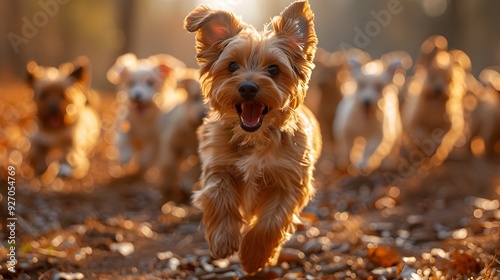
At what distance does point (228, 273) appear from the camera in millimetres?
5027

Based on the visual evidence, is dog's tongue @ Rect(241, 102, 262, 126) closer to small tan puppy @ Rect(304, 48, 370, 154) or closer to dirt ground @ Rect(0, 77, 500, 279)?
dirt ground @ Rect(0, 77, 500, 279)

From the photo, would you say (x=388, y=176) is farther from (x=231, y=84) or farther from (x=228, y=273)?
(x=231, y=84)

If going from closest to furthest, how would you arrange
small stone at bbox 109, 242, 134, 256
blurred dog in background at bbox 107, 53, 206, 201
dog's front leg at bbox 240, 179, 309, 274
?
dog's front leg at bbox 240, 179, 309, 274
small stone at bbox 109, 242, 134, 256
blurred dog in background at bbox 107, 53, 206, 201

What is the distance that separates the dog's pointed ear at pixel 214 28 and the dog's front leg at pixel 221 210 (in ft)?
3.10

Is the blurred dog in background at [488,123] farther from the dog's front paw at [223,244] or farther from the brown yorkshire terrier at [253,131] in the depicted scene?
the dog's front paw at [223,244]

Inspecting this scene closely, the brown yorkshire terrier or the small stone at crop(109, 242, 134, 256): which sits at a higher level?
the brown yorkshire terrier

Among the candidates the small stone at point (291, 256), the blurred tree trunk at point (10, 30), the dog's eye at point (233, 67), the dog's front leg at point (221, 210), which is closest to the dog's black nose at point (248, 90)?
the dog's eye at point (233, 67)

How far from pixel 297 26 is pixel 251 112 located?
69 centimetres

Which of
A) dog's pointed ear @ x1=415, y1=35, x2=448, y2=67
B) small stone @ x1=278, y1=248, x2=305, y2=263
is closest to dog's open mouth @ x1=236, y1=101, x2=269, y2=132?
small stone @ x1=278, y1=248, x2=305, y2=263

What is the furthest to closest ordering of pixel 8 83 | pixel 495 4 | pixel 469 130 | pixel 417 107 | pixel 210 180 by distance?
pixel 8 83, pixel 495 4, pixel 469 130, pixel 417 107, pixel 210 180

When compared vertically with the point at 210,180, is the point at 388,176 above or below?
below

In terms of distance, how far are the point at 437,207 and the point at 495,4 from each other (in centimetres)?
1785

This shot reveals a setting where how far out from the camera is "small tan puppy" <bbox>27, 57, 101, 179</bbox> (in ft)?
31.0

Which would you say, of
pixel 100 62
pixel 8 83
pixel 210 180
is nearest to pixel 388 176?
pixel 210 180
